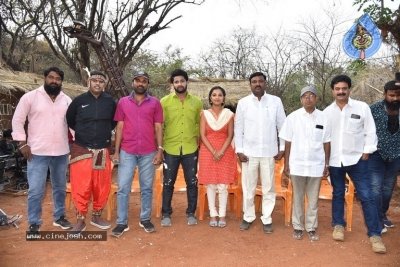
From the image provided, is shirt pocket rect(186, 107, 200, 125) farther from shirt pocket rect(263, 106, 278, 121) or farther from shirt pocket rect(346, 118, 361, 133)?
shirt pocket rect(346, 118, 361, 133)

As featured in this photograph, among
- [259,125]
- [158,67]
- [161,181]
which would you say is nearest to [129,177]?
[161,181]

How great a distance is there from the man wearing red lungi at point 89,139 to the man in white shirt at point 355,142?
2.49 metres

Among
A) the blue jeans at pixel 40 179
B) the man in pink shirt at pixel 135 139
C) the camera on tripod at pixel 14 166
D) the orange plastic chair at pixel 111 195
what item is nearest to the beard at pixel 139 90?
the man in pink shirt at pixel 135 139

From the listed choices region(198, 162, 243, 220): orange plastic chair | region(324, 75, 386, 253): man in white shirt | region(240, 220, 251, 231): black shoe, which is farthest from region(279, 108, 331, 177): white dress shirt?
region(198, 162, 243, 220): orange plastic chair

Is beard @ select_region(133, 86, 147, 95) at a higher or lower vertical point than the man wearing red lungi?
higher

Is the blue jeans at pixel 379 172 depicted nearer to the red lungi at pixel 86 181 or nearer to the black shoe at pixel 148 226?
the black shoe at pixel 148 226

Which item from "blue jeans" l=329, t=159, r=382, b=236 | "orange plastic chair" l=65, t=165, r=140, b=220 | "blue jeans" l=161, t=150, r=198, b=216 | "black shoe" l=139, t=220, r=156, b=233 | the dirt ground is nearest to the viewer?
the dirt ground

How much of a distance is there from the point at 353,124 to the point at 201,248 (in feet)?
6.81

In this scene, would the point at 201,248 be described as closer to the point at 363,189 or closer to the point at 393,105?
the point at 363,189

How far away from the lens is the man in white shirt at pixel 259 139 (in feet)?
14.0

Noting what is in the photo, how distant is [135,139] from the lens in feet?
13.8

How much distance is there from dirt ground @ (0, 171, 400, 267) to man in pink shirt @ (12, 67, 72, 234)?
53 cm

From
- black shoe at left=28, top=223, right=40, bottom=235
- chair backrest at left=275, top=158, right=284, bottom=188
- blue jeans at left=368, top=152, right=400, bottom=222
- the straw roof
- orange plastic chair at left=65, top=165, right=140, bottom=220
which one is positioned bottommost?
black shoe at left=28, top=223, right=40, bottom=235

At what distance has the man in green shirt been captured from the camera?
4.46 metres
